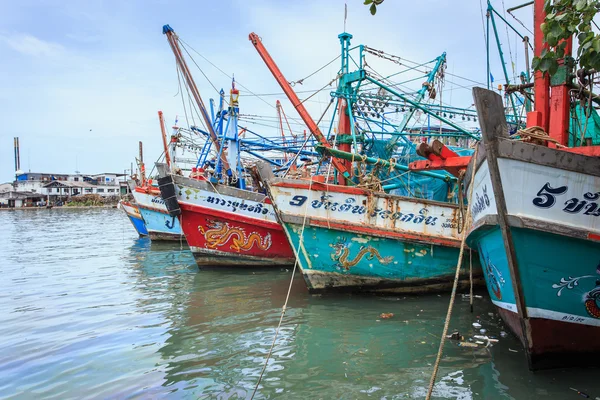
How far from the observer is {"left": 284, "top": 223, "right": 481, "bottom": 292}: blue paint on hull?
7.75 m

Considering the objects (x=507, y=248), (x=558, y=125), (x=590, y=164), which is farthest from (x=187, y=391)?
(x=558, y=125)

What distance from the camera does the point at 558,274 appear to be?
14.3ft

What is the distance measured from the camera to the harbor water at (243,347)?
4.46 metres

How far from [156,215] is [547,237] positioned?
15972 millimetres

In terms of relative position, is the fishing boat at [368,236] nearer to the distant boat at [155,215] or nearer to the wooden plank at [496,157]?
the wooden plank at [496,157]

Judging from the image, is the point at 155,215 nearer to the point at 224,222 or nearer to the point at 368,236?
the point at 224,222

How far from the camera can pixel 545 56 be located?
4230 mm

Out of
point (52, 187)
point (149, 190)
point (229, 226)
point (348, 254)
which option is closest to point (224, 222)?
point (229, 226)

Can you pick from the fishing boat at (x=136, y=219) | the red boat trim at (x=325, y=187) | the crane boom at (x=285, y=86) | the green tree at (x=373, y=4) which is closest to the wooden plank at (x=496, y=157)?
the green tree at (x=373, y=4)

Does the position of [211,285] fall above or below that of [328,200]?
below

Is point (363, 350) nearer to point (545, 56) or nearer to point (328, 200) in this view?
point (328, 200)

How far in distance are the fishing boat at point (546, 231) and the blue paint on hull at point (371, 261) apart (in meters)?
3.04

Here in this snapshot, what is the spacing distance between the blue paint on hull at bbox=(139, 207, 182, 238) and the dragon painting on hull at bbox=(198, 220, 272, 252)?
706 cm

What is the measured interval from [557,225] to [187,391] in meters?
4.03
